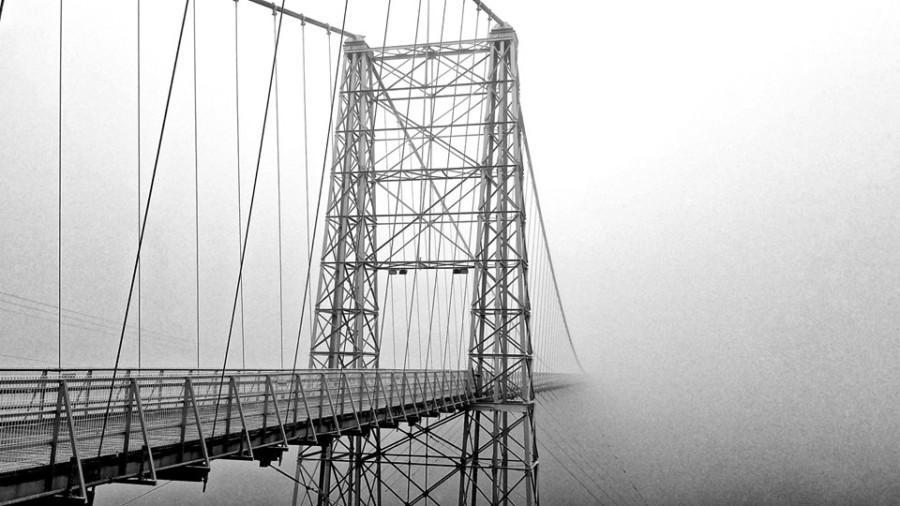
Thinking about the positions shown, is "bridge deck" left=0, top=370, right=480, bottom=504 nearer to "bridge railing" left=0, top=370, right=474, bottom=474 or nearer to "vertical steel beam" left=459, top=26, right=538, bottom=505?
"bridge railing" left=0, top=370, right=474, bottom=474

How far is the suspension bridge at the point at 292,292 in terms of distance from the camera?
7598 mm

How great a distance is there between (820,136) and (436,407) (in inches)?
1037

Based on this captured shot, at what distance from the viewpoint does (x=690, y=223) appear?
36.5m

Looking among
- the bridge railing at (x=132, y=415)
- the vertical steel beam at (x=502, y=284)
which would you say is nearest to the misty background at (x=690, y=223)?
the vertical steel beam at (x=502, y=284)

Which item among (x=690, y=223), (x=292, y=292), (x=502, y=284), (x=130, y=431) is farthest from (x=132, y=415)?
(x=690, y=223)

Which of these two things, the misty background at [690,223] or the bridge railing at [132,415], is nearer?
the bridge railing at [132,415]

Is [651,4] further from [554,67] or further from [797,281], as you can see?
[797,281]

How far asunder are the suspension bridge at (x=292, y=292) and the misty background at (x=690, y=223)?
20.8 inches

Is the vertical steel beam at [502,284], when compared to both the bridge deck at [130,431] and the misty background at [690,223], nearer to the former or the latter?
the bridge deck at [130,431]

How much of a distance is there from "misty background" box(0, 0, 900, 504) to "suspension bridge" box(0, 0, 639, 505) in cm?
53

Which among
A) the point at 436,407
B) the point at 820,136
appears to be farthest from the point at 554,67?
the point at 436,407

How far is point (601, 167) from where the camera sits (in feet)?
127

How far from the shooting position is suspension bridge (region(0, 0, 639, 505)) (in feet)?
24.9

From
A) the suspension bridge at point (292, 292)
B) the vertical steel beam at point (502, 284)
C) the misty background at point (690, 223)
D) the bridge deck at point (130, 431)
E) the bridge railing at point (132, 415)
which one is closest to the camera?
the bridge deck at point (130, 431)
